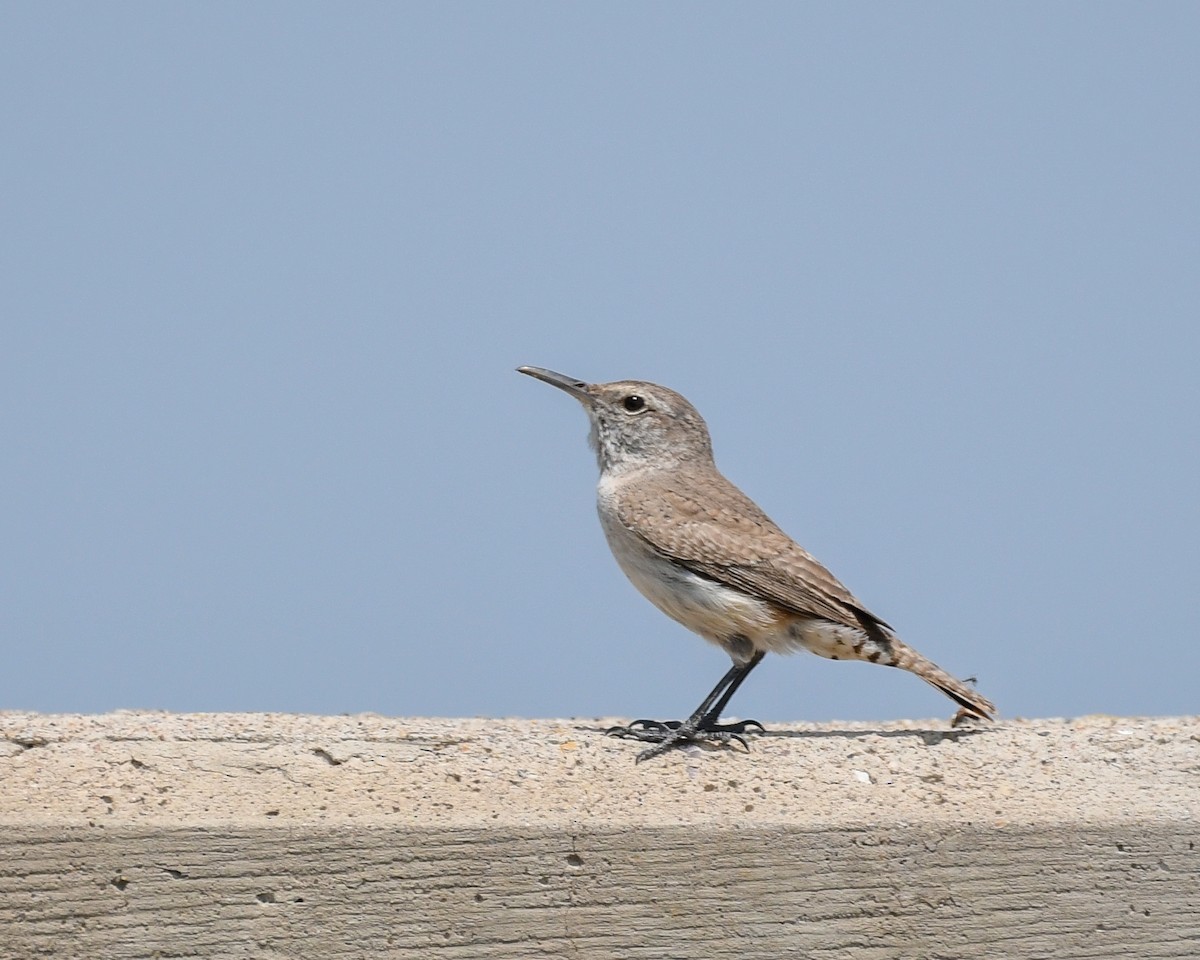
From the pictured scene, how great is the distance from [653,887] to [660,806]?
0.32 m

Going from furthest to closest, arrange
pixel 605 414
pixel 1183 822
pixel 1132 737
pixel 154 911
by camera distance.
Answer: pixel 605 414, pixel 1132 737, pixel 1183 822, pixel 154 911

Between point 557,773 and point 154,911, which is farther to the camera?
point 557,773

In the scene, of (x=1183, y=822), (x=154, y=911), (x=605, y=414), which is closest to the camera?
(x=154, y=911)

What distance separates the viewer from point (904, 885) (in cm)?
571

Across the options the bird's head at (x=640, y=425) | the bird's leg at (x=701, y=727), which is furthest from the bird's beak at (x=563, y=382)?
the bird's leg at (x=701, y=727)

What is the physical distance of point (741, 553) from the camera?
7.32 m

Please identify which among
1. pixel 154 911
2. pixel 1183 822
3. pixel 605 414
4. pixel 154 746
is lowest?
pixel 154 911

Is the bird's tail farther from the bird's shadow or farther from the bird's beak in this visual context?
the bird's beak

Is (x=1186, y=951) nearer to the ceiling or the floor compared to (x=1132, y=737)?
nearer to the floor

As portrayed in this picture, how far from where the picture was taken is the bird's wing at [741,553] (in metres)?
7.21

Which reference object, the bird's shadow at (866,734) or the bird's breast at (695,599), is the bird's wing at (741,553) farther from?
the bird's shadow at (866,734)

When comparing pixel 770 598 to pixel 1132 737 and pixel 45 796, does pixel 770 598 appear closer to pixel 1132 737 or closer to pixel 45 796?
pixel 1132 737

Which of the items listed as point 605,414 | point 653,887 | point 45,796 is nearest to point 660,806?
point 653,887

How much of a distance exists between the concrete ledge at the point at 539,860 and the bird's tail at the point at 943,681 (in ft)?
3.53
